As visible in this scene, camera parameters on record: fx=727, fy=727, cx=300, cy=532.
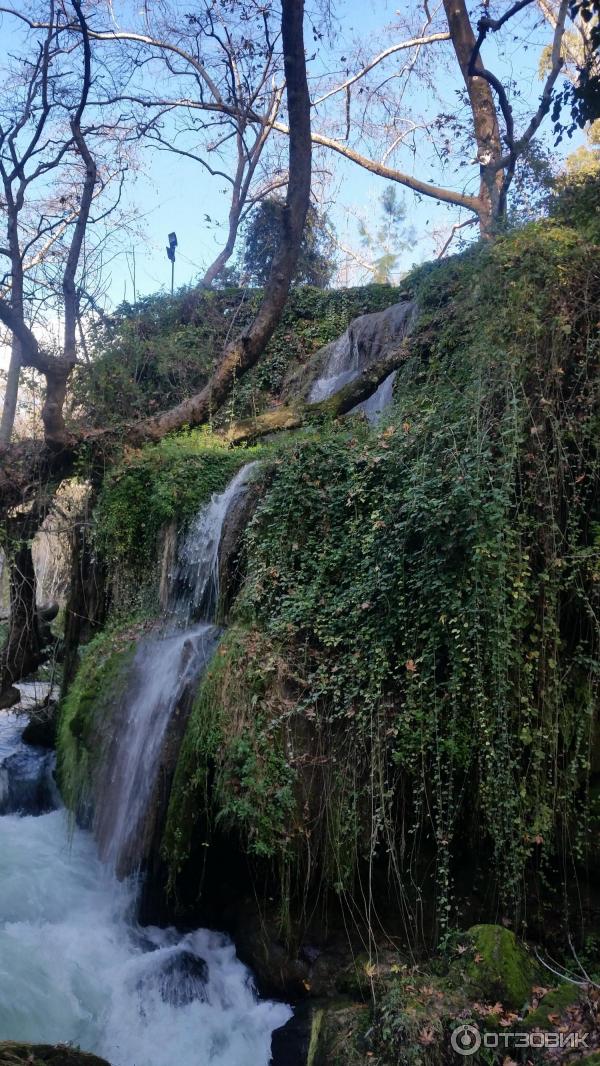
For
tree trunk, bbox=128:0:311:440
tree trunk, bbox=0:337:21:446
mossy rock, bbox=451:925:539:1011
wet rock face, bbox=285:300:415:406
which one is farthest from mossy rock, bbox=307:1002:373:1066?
tree trunk, bbox=0:337:21:446

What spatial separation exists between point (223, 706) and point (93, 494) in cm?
499

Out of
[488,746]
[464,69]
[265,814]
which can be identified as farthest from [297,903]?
[464,69]

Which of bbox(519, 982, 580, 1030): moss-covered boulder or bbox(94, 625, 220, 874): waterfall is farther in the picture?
bbox(94, 625, 220, 874): waterfall

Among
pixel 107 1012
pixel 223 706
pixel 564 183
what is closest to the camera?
pixel 107 1012

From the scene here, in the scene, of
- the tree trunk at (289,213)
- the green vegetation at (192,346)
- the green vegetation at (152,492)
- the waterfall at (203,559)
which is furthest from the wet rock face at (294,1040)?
the green vegetation at (192,346)

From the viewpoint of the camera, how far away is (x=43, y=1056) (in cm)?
390

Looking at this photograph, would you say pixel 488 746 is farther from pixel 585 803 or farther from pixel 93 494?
pixel 93 494

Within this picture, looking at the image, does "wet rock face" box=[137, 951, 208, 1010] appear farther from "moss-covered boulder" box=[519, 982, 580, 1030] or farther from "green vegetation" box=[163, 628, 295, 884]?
"moss-covered boulder" box=[519, 982, 580, 1030]

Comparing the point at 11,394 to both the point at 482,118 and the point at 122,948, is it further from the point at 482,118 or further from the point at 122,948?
the point at 122,948

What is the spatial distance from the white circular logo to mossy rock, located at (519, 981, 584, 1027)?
9.8 inches

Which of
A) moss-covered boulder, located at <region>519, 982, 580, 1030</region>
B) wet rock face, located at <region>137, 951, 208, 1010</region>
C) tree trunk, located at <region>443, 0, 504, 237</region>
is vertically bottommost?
wet rock face, located at <region>137, 951, 208, 1010</region>

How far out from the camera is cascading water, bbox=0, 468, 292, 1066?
464 cm

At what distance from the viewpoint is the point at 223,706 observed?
5559 millimetres

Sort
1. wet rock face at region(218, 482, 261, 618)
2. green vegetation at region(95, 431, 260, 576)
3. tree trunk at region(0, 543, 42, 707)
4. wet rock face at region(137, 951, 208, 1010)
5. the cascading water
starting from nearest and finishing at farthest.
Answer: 1. the cascading water
2. wet rock face at region(137, 951, 208, 1010)
3. wet rock face at region(218, 482, 261, 618)
4. green vegetation at region(95, 431, 260, 576)
5. tree trunk at region(0, 543, 42, 707)
